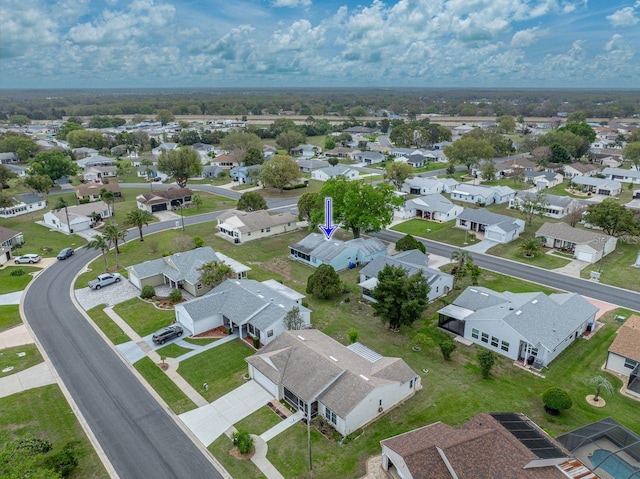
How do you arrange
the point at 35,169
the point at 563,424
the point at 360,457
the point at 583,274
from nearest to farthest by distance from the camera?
the point at 360,457 < the point at 563,424 < the point at 583,274 < the point at 35,169

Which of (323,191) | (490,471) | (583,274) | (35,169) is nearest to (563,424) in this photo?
(490,471)

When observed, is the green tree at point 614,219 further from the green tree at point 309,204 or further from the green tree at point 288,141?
the green tree at point 288,141

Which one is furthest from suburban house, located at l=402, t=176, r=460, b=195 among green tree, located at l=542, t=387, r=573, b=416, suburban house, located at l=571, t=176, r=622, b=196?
green tree, located at l=542, t=387, r=573, b=416

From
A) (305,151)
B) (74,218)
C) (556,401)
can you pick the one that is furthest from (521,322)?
(305,151)

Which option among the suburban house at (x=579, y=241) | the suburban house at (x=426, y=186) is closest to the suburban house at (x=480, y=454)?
the suburban house at (x=579, y=241)

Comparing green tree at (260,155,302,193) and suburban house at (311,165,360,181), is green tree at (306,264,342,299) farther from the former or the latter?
suburban house at (311,165,360,181)

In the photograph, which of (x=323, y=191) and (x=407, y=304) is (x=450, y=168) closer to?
(x=323, y=191)
